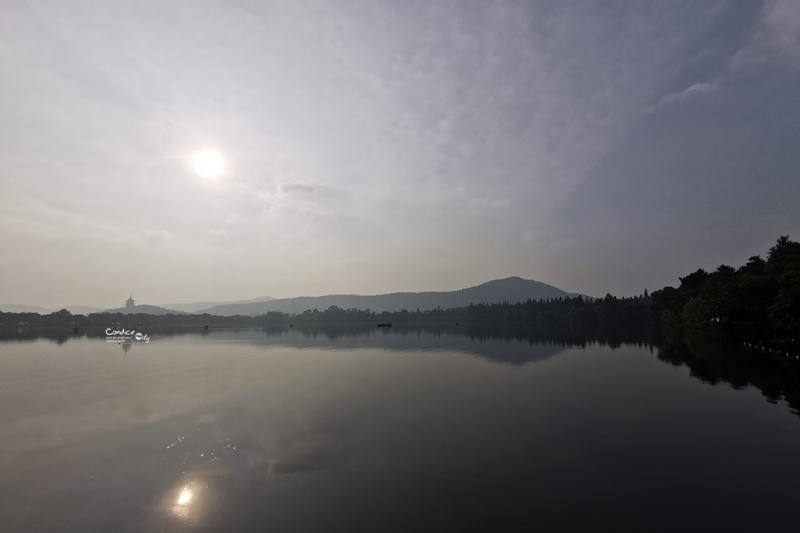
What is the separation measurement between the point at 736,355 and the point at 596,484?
54.6m

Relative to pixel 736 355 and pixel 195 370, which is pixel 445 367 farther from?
pixel 736 355

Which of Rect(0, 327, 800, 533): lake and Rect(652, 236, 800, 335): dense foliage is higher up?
Rect(652, 236, 800, 335): dense foliage

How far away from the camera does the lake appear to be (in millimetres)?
13953

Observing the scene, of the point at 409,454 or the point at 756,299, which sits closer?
the point at 409,454

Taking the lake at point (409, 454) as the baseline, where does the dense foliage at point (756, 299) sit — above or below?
above

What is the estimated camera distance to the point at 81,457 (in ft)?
68.4

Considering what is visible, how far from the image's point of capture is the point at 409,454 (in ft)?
65.4

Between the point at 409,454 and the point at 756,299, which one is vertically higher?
the point at 756,299

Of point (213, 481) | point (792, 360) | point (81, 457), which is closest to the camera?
point (213, 481)

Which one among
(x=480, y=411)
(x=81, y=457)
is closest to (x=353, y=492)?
(x=480, y=411)

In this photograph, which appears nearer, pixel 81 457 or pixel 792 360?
pixel 81 457

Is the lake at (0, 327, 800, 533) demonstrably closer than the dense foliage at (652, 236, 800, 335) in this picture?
Yes

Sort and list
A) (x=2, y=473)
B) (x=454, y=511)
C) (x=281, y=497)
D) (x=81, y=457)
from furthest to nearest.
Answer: (x=81, y=457) < (x=2, y=473) < (x=281, y=497) < (x=454, y=511)

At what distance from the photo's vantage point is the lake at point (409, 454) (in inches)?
549
